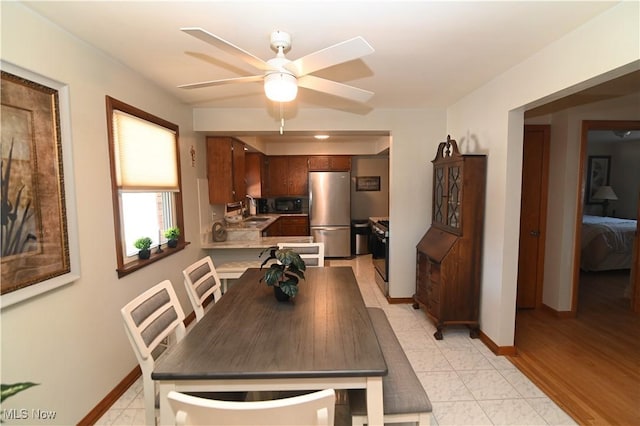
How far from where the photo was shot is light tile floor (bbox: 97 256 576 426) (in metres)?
1.84

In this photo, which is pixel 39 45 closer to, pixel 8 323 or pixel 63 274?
pixel 63 274

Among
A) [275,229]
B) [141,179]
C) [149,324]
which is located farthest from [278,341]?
[275,229]

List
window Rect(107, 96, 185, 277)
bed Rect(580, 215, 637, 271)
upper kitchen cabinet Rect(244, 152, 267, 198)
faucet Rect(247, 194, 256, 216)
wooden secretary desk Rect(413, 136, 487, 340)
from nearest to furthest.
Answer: window Rect(107, 96, 185, 277), wooden secretary desk Rect(413, 136, 487, 340), bed Rect(580, 215, 637, 271), upper kitchen cabinet Rect(244, 152, 267, 198), faucet Rect(247, 194, 256, 216)

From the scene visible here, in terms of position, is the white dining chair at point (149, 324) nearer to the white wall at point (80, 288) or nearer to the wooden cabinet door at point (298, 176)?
the white wall at point (80, 288)

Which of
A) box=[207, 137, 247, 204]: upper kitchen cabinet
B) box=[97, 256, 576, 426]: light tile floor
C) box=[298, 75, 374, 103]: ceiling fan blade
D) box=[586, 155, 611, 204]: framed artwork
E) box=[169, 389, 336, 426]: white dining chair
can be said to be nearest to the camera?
box=[169, 389, 336, 426]: white dining chair

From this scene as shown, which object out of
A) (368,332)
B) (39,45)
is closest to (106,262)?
(39,45)

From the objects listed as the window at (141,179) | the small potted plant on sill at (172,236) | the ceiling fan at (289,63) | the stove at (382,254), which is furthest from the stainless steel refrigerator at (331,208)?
the ceiling fan at (289,63)

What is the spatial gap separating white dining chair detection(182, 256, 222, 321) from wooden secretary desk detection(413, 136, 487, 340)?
6.63ft

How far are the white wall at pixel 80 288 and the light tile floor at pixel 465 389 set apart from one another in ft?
0.89

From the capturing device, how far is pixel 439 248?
293 cm

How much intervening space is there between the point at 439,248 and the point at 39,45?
3.25 metres

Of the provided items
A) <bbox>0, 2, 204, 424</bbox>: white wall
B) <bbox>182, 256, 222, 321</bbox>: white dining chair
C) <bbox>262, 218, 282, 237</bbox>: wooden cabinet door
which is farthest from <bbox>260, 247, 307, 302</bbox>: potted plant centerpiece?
<bbox>262, 218, 282, 237</bbox>: wooden cabinet door

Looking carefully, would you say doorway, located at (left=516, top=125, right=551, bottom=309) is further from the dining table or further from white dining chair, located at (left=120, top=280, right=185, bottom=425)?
white dining chair, located at (left=120, top=280, right=185, bottom=425)

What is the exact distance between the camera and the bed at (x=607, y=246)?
4328mm
